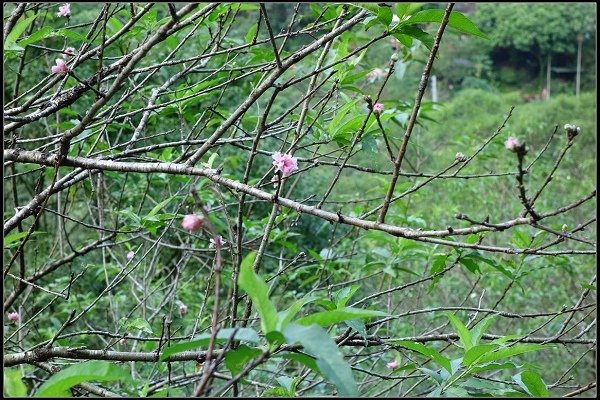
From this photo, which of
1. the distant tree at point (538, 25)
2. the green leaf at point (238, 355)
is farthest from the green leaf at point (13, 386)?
the distant tree at point (538, 25)

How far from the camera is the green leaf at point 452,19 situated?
0.89 m

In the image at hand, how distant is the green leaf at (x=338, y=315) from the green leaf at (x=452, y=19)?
458 mm

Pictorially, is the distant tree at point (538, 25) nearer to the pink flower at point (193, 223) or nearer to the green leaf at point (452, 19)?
the green leaf at point (452, 19)

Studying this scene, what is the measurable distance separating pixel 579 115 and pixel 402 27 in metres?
10.9

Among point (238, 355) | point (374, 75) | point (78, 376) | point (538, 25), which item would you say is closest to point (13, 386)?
point (78, 376)

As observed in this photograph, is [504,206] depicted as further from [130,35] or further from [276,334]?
[276,334]

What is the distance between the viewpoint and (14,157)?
1047mm

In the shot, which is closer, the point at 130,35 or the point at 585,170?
the point at 130,35

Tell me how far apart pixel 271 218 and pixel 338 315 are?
60 cm

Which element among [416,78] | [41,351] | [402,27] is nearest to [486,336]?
[402,27]

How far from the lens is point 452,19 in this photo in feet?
2.92

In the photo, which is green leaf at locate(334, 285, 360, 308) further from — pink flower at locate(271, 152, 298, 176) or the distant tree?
the distant tree

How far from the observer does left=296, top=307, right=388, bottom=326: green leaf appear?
62 centimetres

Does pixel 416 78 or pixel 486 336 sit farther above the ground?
pixel 486 336
